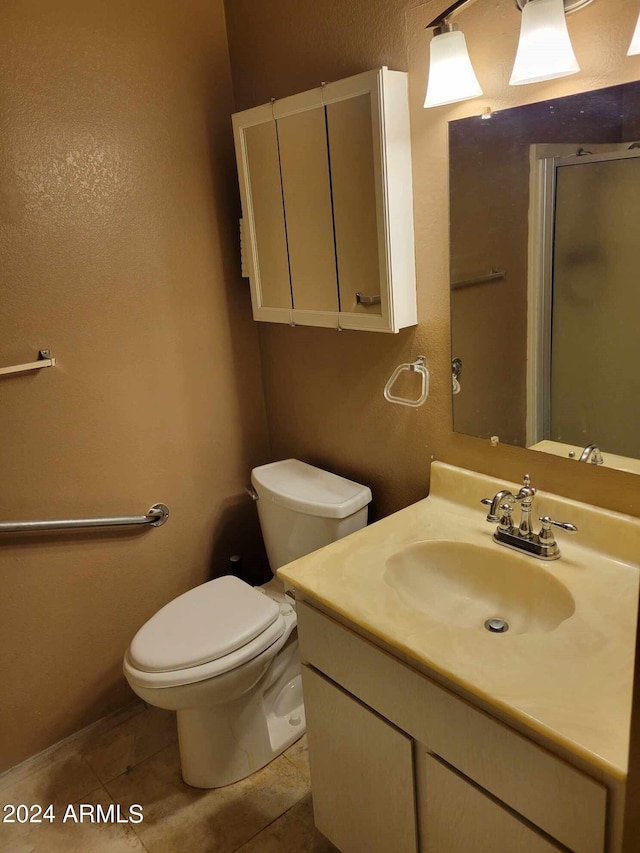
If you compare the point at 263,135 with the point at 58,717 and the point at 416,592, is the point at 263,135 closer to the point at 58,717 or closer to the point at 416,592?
the point at 416,592

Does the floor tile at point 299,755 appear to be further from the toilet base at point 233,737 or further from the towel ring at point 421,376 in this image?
the towel ring at point 421,376

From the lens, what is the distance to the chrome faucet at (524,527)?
1371mm

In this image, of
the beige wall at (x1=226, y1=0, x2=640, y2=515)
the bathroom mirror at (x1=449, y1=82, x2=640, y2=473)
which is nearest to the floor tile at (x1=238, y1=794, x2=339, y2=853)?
the beige wall at (x1=226, y1=0, x2=640, y2=515)

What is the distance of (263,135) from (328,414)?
82 centimetres

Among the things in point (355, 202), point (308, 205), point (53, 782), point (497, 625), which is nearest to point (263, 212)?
point (308, 205)

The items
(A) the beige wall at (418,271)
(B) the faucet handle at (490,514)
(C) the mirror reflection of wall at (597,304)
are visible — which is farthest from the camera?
(B) the faucet handle at (490,514)

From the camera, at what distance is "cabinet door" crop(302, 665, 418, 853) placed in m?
1.27

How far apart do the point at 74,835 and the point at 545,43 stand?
7.09ft

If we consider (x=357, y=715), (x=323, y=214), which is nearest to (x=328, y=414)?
(x=323, y=214)

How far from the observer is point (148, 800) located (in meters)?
1.84

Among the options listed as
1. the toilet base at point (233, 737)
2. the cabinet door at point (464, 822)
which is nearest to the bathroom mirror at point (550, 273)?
the cabinet door at point (464, 822)

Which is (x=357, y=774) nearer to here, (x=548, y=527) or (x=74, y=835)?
(x=548, y=527)

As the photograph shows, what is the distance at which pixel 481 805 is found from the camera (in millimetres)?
1099

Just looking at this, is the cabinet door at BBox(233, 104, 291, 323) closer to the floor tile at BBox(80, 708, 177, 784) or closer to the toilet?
the toilet
